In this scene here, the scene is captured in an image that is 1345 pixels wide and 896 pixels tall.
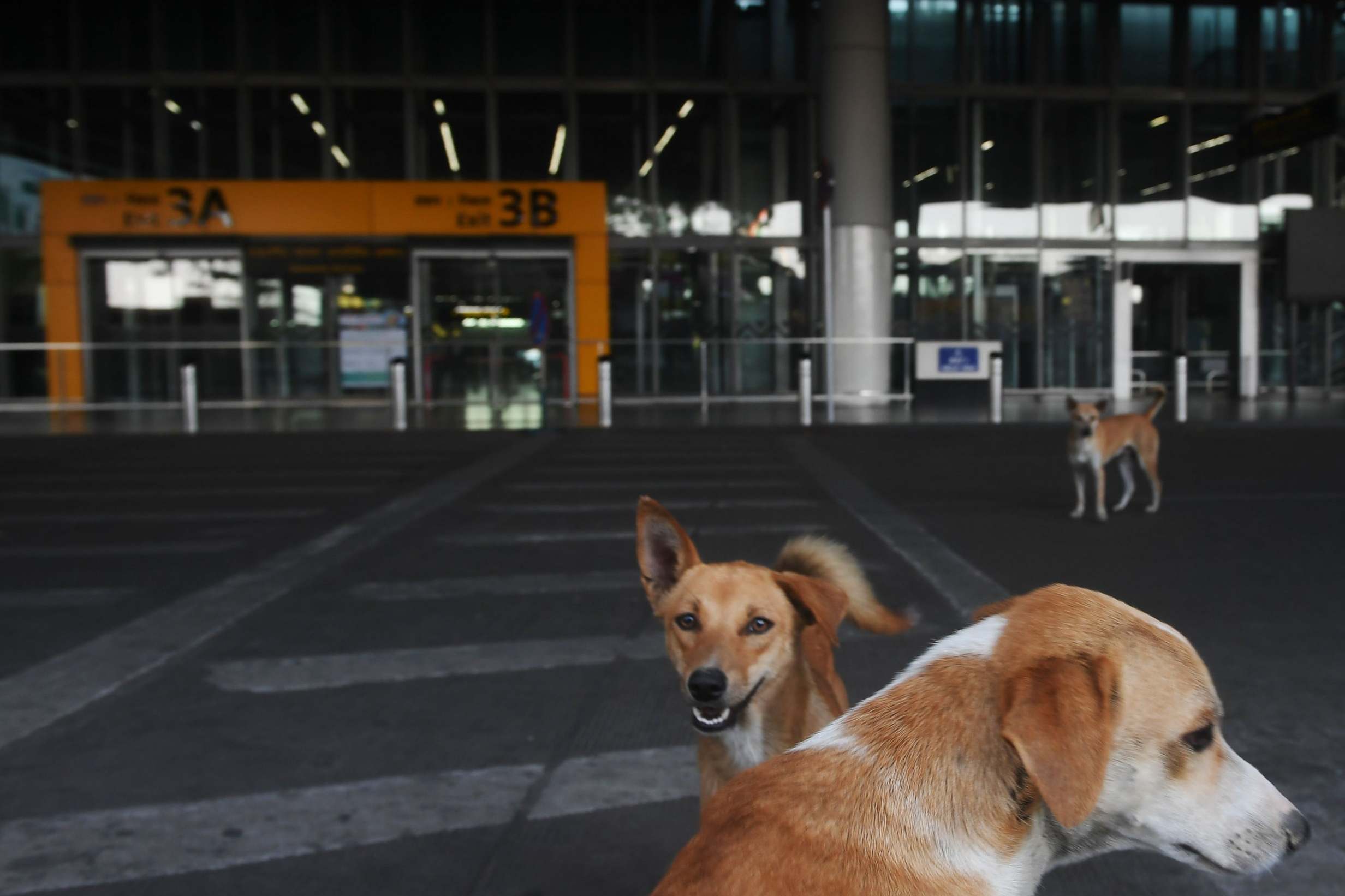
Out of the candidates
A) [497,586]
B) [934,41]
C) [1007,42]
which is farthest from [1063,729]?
[1007,42]

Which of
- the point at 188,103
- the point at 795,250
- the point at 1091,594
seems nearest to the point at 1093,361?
the point at 795,250

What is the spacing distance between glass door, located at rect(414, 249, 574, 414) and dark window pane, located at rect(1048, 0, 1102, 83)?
43.4 feet

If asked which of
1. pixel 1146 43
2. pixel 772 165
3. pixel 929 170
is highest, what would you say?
pixel 1146 43

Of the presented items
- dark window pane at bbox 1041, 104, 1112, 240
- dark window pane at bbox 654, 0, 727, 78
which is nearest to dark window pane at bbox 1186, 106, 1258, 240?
dark window pane at bbox 1041, 104, 1112, 240

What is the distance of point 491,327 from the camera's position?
2650 centimetres

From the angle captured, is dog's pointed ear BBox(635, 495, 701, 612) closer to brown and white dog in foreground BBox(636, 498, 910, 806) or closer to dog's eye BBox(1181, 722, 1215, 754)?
brown and white dog in foreground BBox(636, 498, 910, 806)

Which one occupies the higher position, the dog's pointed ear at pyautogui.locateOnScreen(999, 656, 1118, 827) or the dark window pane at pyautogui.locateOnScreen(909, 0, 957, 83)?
the dark window pane at pyautogui.locateOnScreen(909, 0, 957, 83)

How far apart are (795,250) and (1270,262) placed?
11531 millimetres

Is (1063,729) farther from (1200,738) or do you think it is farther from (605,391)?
(605,391)

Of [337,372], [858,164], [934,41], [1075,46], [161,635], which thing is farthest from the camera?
[1075,46]

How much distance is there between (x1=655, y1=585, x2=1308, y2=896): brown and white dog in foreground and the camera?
69.4 inches

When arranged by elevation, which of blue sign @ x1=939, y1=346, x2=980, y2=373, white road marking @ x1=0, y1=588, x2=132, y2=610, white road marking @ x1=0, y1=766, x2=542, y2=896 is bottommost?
white road marking @ x1=0, y1=766, x2=542, y2=896

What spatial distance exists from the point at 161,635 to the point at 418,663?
1530 millimetres

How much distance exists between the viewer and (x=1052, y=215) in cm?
2925
